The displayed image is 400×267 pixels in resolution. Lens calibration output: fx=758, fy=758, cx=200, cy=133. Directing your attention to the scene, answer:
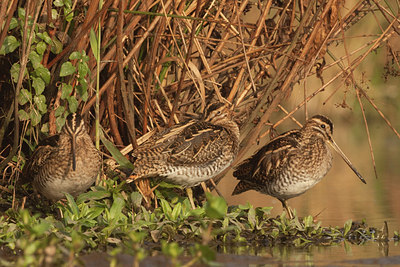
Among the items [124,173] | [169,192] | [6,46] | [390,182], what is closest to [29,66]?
[6,46]

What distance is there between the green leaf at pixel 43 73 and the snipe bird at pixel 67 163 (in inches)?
12.9

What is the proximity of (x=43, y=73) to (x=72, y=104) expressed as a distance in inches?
12.0

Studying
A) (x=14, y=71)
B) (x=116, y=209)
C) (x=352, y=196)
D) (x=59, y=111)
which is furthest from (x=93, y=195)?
(x=352, y=196)

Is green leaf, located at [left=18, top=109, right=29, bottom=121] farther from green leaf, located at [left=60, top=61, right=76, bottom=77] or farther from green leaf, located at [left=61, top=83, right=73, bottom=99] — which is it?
green leaf, located at [left=60, top=61, right=76, bottom=77]

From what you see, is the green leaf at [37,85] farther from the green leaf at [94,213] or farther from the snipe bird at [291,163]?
the snipe bird at [291,163]

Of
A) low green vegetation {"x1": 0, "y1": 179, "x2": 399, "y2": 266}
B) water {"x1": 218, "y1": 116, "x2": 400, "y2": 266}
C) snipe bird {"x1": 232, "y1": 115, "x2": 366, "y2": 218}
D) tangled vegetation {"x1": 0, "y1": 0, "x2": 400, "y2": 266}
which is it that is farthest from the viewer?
snipe bird {"x1": 232, "y1": 115, "x2": 366, "y2": 218}

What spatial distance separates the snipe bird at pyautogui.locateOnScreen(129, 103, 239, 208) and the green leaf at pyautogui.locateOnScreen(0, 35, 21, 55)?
1.19 meters

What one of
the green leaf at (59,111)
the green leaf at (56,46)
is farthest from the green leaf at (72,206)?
the green leaf at (56,46)

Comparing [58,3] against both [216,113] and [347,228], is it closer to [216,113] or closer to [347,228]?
[216,113]

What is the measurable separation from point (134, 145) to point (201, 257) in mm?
2558

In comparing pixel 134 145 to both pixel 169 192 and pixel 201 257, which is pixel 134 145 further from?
pixel 201 257

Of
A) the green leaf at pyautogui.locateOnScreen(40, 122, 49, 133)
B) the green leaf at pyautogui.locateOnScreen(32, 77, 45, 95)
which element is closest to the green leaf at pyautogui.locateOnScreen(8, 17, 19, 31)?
the green leaf at pyautogui.locateOnScreen(32, 77, 45, 95)

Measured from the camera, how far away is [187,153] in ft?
19.1

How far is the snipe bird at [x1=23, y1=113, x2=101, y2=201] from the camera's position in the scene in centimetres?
538
